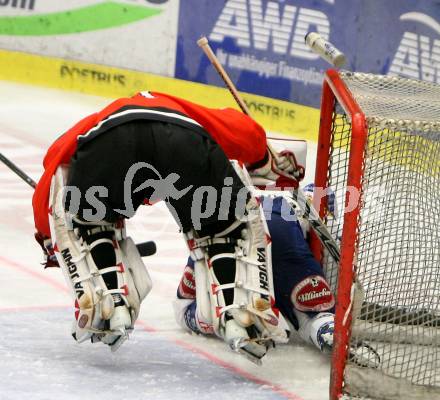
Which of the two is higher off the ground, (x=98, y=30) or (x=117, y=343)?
(x=117, y=343)

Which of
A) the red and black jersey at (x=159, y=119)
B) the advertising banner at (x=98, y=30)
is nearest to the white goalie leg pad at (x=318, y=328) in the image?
the red and black jersey at (x=159, y=119)

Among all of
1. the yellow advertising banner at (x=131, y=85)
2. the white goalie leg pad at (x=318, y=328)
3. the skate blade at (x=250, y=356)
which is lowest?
the yellow advertising banner at (x=131, y=85)

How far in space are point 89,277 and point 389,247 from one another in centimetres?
74

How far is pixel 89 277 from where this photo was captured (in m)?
2.88

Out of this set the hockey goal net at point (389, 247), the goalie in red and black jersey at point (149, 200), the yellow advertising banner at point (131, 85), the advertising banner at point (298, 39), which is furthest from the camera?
the yellow advertising banner at point (131, 85)

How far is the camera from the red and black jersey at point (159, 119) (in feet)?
9.29

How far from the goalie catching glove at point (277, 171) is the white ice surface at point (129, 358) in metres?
0.45

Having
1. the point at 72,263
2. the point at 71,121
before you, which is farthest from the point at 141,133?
the point at 71,121

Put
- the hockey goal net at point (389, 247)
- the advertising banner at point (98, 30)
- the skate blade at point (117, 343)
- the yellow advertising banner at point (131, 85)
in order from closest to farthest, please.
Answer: the hockey goal net at point (389, 247)
the skate blade at point (117, 343)
the yellow advertising banner at point (131, 85)
the advertising banner at point (98, 30)

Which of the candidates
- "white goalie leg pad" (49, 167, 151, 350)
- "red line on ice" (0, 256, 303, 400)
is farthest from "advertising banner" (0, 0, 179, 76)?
"white goalie leg pad" (49, 167, 151, 350)

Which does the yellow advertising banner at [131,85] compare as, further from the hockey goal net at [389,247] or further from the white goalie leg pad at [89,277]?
the white goalie leg pad at [89,277]

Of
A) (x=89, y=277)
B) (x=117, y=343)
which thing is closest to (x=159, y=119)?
(x=89, y=277)

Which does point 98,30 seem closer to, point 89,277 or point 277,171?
point 277,171

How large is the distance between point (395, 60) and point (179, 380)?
3475 mm
